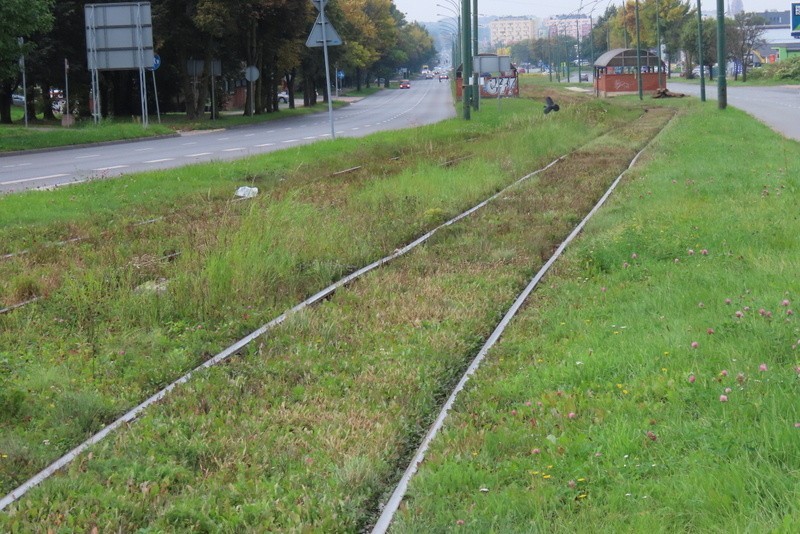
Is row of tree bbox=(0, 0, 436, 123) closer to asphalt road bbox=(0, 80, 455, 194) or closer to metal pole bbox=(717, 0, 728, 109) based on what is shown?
asphalt road bbox=(0, 80, 455, 194)

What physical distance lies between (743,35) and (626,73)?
38289 millimetres

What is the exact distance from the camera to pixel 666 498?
4.35 metres

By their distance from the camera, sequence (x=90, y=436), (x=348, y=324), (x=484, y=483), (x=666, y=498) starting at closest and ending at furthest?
1. (x=666, y=498)
2. (x=484, y=483)
3. (x=90, y=436)
4. (x=348, y=324)

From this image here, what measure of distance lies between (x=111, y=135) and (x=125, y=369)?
3167 centimetres

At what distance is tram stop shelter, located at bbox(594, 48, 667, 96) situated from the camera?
71.1 meters

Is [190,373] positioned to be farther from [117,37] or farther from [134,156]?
[117,37]

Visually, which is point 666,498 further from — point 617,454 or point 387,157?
point 387,157

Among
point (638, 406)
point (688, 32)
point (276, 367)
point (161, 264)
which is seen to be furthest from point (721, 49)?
point (688, 32)

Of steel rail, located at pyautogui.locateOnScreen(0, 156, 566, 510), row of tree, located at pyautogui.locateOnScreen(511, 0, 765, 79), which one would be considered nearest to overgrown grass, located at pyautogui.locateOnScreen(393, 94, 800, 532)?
steel rail, located at pyautogui.locateOnScreen(0, 156, 566, 510)

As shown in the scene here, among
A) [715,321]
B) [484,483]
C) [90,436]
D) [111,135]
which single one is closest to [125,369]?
[90,436]

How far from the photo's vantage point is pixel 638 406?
5457mm

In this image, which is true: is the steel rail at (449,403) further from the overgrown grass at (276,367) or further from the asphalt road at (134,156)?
the asphalt road at (134,156)

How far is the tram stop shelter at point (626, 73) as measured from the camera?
71.1 m

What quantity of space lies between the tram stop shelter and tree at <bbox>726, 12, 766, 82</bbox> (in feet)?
117
